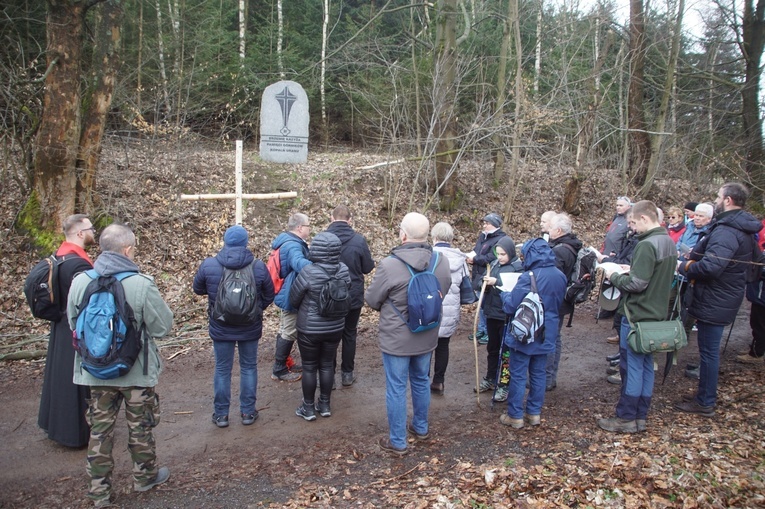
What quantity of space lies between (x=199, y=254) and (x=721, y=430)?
8850 mm

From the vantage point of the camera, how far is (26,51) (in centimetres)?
1238

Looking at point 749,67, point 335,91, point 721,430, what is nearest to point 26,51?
point 335,91

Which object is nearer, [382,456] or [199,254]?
[382,456]

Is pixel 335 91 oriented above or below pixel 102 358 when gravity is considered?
above

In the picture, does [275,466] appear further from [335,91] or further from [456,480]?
[335,91]

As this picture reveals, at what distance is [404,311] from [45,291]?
3.01 meters

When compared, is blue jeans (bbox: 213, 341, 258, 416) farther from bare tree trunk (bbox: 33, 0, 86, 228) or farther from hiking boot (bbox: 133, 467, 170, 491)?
bare tree trunk (bbox: 33, 0, 86, 228)

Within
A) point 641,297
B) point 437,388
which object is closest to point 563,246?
point 641,297

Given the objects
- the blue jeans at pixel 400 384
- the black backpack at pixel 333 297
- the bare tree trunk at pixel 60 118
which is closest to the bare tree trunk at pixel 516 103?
the black backpack at pixel 333 297

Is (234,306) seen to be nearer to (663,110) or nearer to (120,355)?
(120,355)

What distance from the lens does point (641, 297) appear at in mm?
4570

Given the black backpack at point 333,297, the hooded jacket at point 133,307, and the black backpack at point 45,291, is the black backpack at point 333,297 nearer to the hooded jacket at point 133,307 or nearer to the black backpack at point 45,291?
the hooded jacket at point 133,307

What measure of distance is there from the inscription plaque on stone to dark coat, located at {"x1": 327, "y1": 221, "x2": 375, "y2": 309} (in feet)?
23.8

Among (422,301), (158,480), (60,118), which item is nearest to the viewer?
(158,480)
